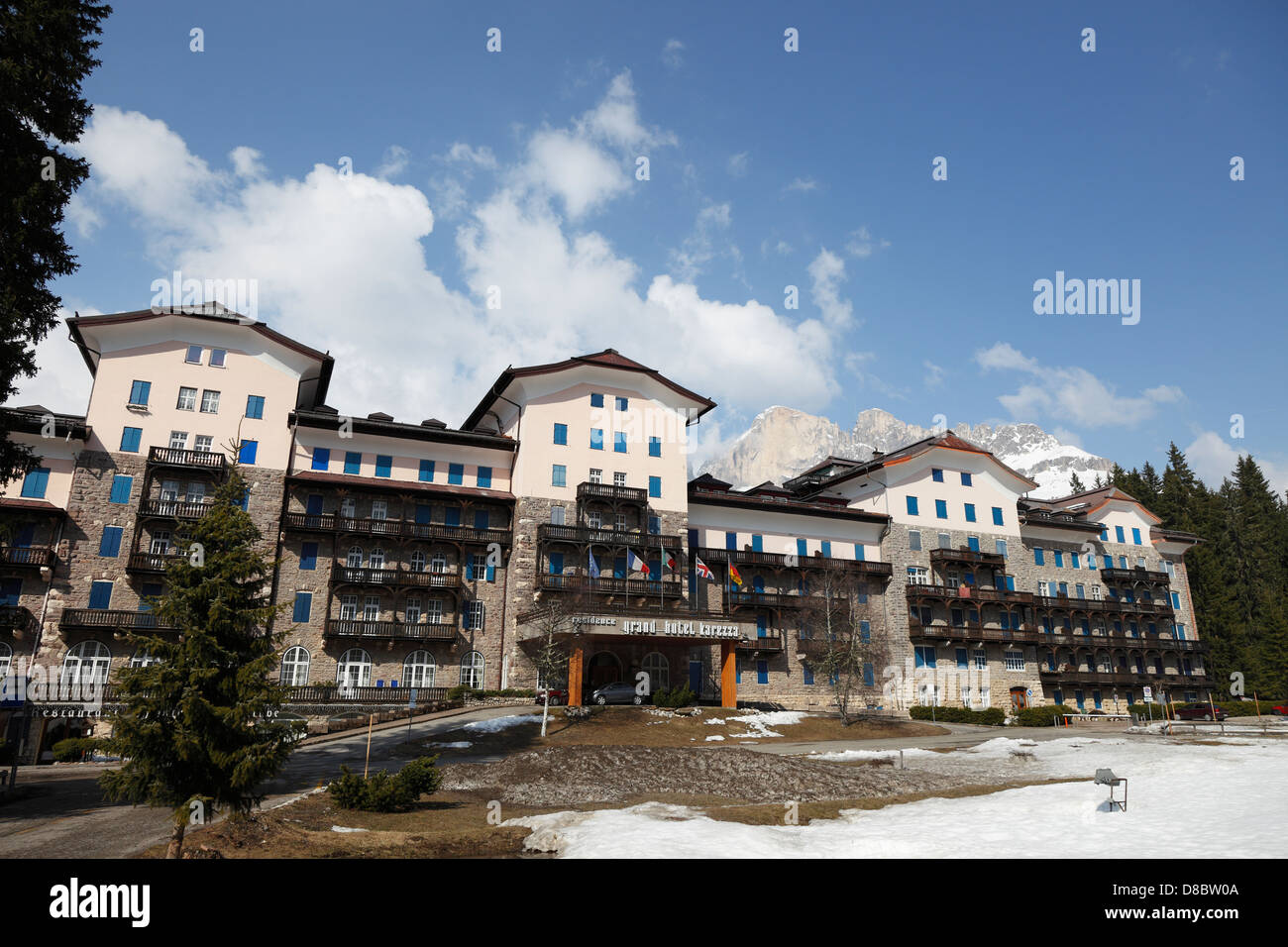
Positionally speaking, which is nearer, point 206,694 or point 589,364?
point 206,694

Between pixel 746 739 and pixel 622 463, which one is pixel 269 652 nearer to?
pixel 746 739

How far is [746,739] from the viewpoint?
119 ft

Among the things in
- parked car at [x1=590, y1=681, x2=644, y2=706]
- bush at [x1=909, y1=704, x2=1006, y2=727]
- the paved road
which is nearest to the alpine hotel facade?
parked car at [x1=590, y1=681, x2=644, y2=706]

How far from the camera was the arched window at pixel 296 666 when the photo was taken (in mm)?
43062

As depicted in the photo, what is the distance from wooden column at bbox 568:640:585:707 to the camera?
131 feet

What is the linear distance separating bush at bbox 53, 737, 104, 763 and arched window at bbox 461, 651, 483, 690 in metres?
19.1

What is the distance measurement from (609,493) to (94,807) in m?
33.2

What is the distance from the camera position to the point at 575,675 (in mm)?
40531

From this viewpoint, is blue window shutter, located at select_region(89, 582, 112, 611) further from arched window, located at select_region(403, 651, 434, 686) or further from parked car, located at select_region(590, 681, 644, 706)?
parked car, located at select_region(590, 681, 644, 706)

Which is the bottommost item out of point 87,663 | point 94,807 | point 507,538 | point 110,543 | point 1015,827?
point 94,807

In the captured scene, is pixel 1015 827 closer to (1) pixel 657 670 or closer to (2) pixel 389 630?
(1) pixel 657 670

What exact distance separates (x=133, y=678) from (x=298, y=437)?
34908 mm

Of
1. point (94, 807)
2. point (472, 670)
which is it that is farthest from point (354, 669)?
point (94, 807)
